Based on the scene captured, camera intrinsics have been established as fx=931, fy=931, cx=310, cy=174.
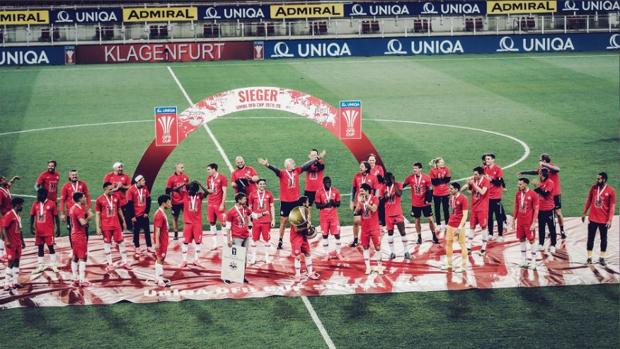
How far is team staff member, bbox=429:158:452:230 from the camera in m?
21.2

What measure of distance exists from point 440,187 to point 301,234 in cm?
476

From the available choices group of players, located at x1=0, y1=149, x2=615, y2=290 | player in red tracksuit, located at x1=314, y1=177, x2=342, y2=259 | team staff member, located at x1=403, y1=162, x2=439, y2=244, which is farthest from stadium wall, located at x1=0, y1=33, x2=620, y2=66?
player in red tracksuit, located at x1=314, y1=177, x2=342, y2=259

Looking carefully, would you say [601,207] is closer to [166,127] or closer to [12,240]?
[166,127]

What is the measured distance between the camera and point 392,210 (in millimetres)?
19469

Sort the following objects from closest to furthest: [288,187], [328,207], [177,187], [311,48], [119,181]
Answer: [328,207]
[119,181]
[177,187]
[288,187]
[311,48]

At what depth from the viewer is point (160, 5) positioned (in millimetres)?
56844

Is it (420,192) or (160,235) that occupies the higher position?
(420,192)

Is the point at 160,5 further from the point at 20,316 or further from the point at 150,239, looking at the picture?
the point at 20,316

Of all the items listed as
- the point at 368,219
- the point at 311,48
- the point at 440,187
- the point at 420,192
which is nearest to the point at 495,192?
the point at 440,187

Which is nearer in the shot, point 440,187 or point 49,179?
point 49,179

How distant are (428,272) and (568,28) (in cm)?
4019

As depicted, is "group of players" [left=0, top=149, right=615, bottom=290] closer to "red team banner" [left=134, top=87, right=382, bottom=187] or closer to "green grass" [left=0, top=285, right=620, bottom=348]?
"red team banner" [left=134, top=87, right=382, bottom=187]

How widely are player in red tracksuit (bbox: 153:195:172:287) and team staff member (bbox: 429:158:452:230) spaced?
6526mm

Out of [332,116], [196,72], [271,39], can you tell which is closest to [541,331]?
[332,116]
